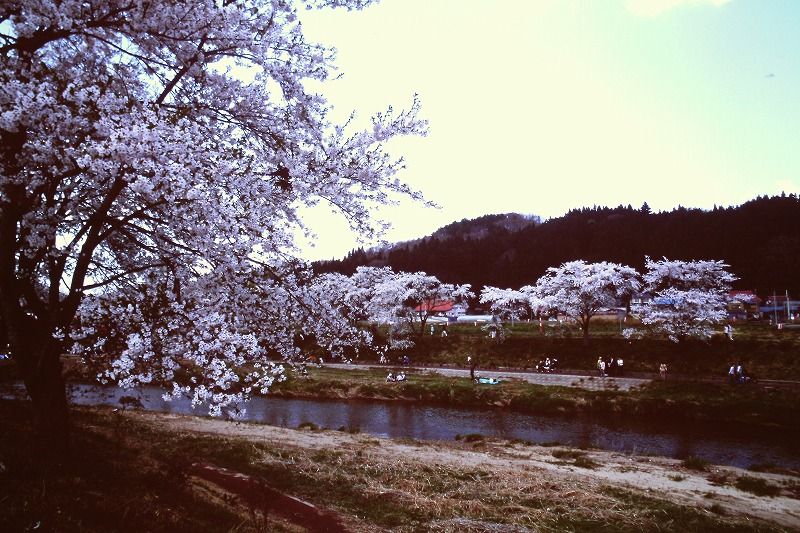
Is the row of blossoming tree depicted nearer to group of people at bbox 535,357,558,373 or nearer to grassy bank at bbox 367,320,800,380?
grassy bank at bbox 367,320,800,380

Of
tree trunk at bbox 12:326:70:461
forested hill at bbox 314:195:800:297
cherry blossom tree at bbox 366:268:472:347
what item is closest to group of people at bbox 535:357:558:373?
cherry blossom tree at bbox 366:268:472:347

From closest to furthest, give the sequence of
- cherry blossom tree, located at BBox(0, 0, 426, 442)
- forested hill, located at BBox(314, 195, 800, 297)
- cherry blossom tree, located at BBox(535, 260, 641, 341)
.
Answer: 1. cherry blossom tree, located at BBox(0, 0, 426, 442)
2. cherry blossom tree, located at BBox(535, 260, 641, 341)
3. forested hill, located at BBox(314, 195, 800, 297)

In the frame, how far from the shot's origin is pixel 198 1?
22.2ft

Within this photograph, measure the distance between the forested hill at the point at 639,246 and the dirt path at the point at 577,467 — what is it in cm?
5826

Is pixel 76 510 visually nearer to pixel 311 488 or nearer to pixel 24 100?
pixel 24 100

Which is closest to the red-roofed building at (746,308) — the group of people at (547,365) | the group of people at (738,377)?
the group of people at (738,377)

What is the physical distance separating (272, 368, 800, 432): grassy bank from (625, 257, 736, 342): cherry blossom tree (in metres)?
9.76

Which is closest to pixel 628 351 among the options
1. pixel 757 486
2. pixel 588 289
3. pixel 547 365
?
pixel 588 289

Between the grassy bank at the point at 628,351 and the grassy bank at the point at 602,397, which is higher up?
the grassy bank at the point at 628,351

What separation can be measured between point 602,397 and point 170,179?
33768 millimetres

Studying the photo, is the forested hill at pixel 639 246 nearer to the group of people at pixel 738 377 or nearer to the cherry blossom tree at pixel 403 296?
the cherry blossom tree at pixel 403 296

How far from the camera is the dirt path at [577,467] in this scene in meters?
14.9

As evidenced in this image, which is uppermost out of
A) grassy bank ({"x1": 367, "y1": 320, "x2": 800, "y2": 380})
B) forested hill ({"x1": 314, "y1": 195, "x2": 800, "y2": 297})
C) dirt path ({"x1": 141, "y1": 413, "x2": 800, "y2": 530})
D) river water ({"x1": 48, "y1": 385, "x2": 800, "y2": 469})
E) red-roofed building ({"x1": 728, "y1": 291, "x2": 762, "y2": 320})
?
forested hill ({"x1": 314, "y1": 195, "x2": 800, "y2": 297})

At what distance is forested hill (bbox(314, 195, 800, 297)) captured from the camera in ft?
290
